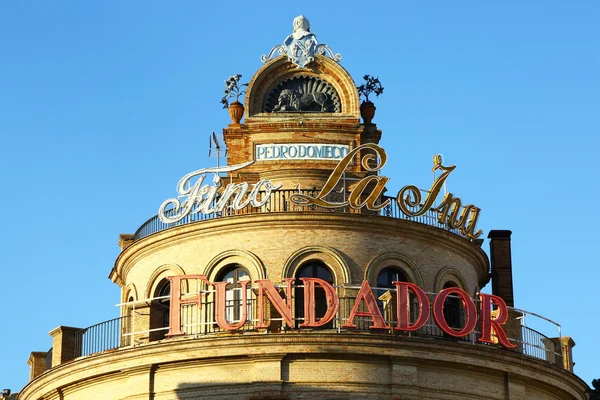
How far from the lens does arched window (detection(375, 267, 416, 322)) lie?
55.1 m

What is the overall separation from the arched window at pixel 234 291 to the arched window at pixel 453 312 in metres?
7.66

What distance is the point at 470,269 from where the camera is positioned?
60.6m

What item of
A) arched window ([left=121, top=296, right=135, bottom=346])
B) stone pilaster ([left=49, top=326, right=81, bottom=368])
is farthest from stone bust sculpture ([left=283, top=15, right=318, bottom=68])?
stone pilaster ([left=49, top=326, right=81, bottom=368])

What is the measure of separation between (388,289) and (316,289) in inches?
115

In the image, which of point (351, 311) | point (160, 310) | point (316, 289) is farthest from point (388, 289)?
point (160, 310)

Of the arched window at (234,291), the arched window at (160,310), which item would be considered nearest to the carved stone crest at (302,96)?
the arched window at (234,291)

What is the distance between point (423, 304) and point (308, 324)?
13.6 ft

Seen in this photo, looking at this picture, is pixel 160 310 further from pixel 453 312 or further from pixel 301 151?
pixel 453 312

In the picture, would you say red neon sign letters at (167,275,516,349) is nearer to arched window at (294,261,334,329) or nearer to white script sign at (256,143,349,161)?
arched window at (294,261,334,329)

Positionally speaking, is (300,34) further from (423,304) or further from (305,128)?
(423,304)

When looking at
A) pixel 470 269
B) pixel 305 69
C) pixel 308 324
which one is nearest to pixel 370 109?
pixel 305 69

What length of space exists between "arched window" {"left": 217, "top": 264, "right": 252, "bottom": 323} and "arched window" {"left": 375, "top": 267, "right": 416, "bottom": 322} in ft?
15.5

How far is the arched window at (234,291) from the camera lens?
183ft

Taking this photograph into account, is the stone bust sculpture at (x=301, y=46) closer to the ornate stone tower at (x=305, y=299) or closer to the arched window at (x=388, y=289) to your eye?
the ornate stone tower at (x=305, y=299)
